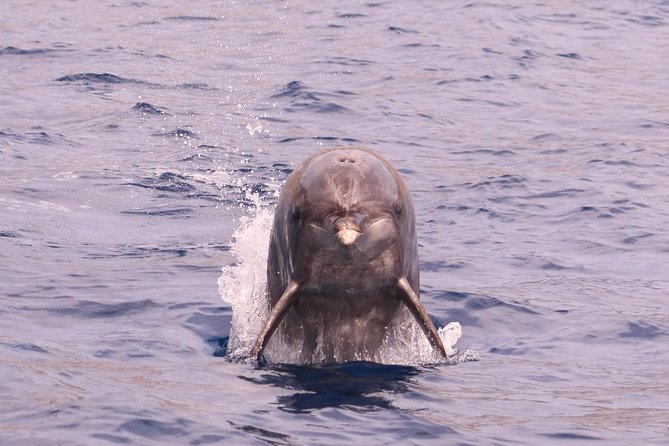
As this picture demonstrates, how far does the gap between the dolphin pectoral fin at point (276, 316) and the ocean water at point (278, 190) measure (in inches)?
11.3

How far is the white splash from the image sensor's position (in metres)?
9.48

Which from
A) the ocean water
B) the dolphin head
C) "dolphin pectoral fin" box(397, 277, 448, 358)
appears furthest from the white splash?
the dolphin head


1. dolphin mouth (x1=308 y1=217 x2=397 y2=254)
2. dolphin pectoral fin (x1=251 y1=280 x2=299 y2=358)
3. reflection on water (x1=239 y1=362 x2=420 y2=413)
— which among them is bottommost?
reflection on water (x1=239 y1=362 x2=420 y2=413)

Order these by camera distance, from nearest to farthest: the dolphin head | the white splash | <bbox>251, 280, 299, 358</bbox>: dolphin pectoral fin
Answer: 1. the dolphin head
2. <bbox>251, 280, 299, 358</bbox>: dolphin pectoral fin
3. the white splash

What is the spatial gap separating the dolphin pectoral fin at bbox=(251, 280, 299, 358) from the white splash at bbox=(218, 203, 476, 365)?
0.67 m

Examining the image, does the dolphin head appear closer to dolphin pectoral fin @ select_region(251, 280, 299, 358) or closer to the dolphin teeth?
the dolphin teeth

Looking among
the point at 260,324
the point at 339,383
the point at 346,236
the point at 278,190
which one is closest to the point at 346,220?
the point at 346,236

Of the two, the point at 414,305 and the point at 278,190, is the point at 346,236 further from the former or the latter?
the point at 278,190

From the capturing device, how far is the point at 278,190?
16.2 meters

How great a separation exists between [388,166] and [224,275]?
3.80 meters

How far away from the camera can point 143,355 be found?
987 centimetres

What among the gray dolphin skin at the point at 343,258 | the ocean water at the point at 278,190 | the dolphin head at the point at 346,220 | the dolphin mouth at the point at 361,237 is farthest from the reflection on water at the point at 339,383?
the dolphin mouth at the point at 361,237

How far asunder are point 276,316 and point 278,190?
756 cm

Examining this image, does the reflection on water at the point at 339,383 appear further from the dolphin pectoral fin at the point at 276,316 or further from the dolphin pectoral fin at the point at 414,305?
the dolphin pectoral fin at the point at 414,305
